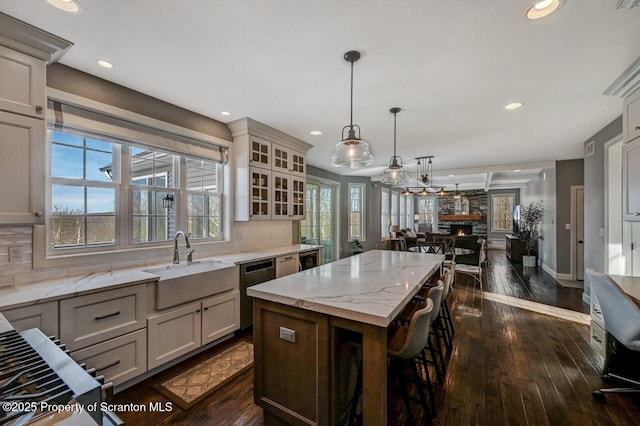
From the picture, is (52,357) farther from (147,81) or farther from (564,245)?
(564,245)

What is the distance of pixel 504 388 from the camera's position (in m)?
2.14

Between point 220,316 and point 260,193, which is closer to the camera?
point 220,316

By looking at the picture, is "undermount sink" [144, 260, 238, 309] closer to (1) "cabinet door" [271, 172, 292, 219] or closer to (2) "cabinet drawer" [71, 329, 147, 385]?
(2) "cabinet drawer" [71, 329, 147, 385]

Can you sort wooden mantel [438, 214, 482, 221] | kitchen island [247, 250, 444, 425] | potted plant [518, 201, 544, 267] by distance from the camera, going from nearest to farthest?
kitchen island [247, 250, 444, 425] < potted plant [518, 201, 544, 267] < wooden mantel [438, 214, 482, 221]

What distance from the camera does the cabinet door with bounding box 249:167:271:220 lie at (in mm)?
3520

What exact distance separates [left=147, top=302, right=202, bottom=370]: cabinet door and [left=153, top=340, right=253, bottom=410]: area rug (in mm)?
177

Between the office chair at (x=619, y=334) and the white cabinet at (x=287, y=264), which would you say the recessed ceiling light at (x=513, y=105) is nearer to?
the office chair at (x=619, y=334)

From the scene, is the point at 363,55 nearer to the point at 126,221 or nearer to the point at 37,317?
the point at 126,221

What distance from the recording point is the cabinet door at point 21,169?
1684 mm

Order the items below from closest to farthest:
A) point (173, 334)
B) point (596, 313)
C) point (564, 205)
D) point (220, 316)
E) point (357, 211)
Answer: point (173, 334) < point (596, 313) < point (220, 316) < point (564, 205) < point (357, 211)

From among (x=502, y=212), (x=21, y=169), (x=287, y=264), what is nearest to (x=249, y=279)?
(x=287, y=264)

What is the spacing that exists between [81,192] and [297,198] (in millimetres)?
2609

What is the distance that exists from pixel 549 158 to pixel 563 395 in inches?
195

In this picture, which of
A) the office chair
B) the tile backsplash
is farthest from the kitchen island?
the tile backsplash
